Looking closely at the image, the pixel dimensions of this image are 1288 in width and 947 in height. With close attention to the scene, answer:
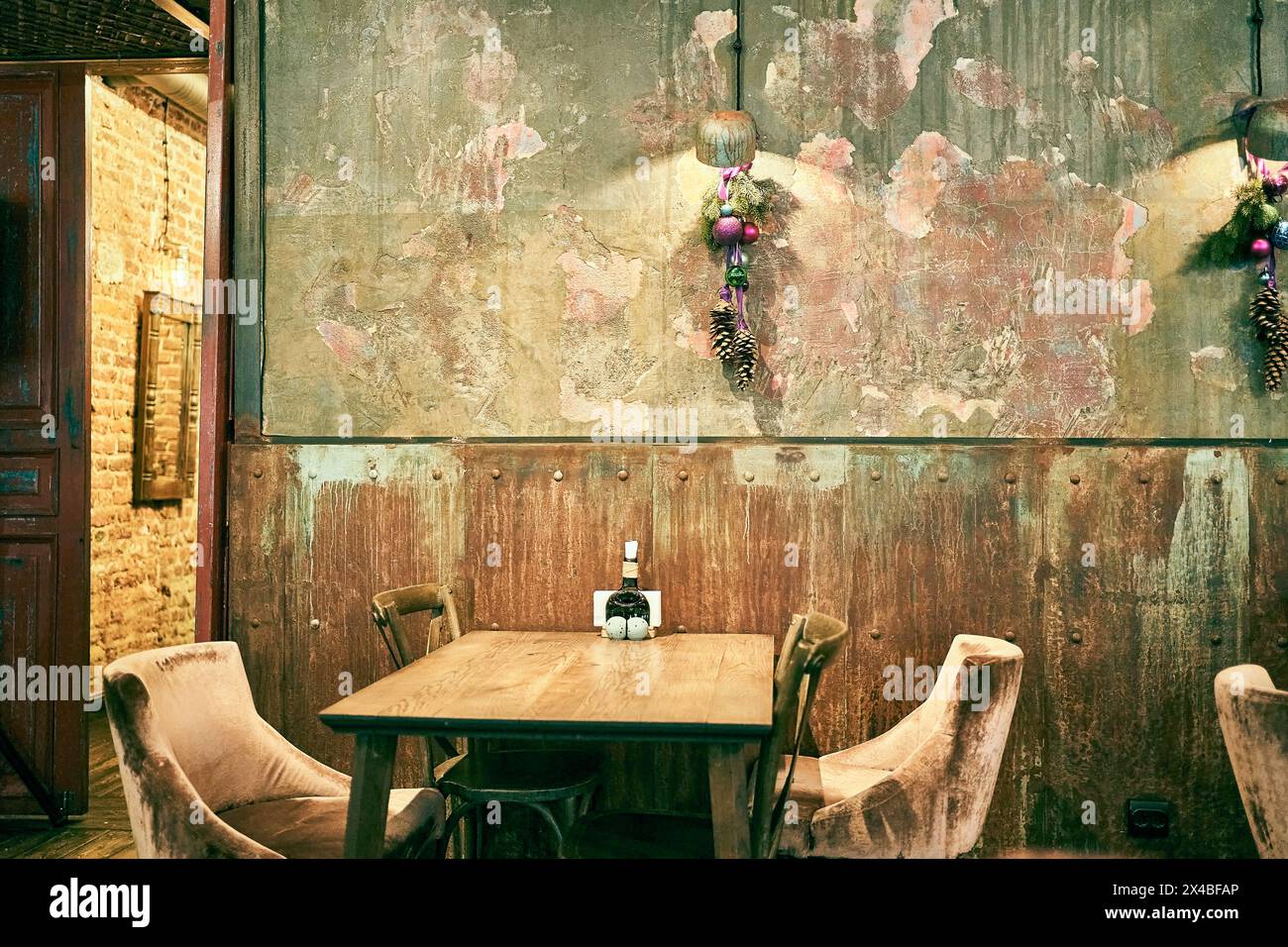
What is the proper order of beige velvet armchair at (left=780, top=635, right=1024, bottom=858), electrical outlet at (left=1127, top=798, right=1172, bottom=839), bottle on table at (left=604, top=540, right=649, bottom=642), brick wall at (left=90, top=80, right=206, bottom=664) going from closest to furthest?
beige velvet armchair at (left=780, top=635, right=1024, bottom=858) → bottle on table at (left=604, top=540, right=649, bottom=642) → electrical outlet at (left=1127, top=798, right=1172, bottom=839) → brick wall at (left=90, top=80, right=206, bottom=664)

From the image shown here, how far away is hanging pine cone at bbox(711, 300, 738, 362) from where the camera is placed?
3.27 m

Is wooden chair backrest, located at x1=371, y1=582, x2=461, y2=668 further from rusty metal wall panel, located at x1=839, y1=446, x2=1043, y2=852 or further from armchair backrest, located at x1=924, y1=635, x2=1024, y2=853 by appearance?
armchair backrest, located at x1=924, y1=635, x2=1024, y2=853

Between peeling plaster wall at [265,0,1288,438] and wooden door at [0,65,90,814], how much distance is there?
1.11m

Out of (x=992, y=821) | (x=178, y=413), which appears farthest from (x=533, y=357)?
(x=178, y=413)

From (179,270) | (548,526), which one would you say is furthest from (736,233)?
(179,270)

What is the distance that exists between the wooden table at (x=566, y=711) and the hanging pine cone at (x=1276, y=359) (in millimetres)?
1968

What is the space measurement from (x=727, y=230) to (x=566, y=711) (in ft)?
5.93

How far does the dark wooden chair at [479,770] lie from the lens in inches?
101

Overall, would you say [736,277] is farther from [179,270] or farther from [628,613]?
[179,270]

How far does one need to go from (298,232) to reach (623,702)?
7.40ft

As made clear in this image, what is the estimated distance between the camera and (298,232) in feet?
11.4

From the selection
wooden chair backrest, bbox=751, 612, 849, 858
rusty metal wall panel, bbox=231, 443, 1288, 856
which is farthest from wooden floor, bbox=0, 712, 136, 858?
wooden chair backrest, bbox=751, 612, 849, 858

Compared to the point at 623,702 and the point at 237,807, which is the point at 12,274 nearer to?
the point at 237,807

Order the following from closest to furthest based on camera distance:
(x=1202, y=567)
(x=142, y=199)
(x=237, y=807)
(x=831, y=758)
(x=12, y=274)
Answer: (x=237, y=807) → (x=831, y=758) → (x=1202, y=567) → (x=12, y=274) → (x=142, y=199)
